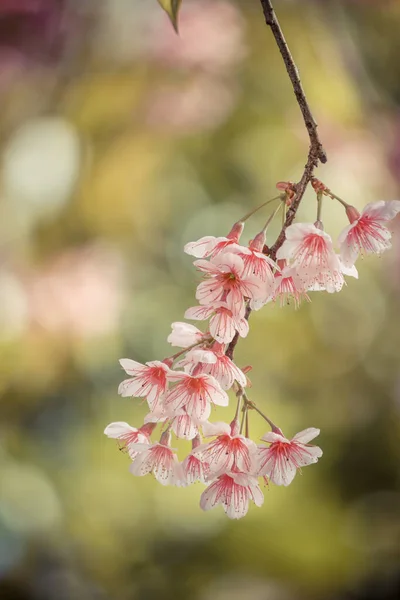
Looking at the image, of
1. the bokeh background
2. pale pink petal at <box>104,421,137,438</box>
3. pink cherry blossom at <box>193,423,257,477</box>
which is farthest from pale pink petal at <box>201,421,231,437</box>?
the bokeh background

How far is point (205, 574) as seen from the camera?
2055 millimetres

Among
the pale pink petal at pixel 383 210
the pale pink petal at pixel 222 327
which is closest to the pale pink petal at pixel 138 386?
the pale pink petal at pixel 222 327

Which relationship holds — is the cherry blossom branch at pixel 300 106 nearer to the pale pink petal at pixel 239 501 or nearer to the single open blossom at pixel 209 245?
the single open blossom at pixel 209 245

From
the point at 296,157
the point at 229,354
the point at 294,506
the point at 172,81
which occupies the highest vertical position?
the point at 172,81

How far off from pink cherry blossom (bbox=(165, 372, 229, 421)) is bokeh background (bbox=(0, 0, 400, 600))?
1.48 meters

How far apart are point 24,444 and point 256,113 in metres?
1.19

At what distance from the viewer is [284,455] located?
51 centimetres

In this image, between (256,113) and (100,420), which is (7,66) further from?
(100,420)

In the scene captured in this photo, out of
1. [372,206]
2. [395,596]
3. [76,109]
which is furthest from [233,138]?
[372,206]

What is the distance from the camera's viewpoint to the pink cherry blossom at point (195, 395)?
1.49 ft

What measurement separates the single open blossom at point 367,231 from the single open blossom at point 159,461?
0.64 ft

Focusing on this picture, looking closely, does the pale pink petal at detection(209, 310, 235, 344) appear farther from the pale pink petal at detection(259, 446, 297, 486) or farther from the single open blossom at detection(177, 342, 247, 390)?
the pale pink petal at detection(259, 446, 297, 486)

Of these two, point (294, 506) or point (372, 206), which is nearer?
point (372, 206)

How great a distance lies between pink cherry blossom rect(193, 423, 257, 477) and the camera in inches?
18.3
